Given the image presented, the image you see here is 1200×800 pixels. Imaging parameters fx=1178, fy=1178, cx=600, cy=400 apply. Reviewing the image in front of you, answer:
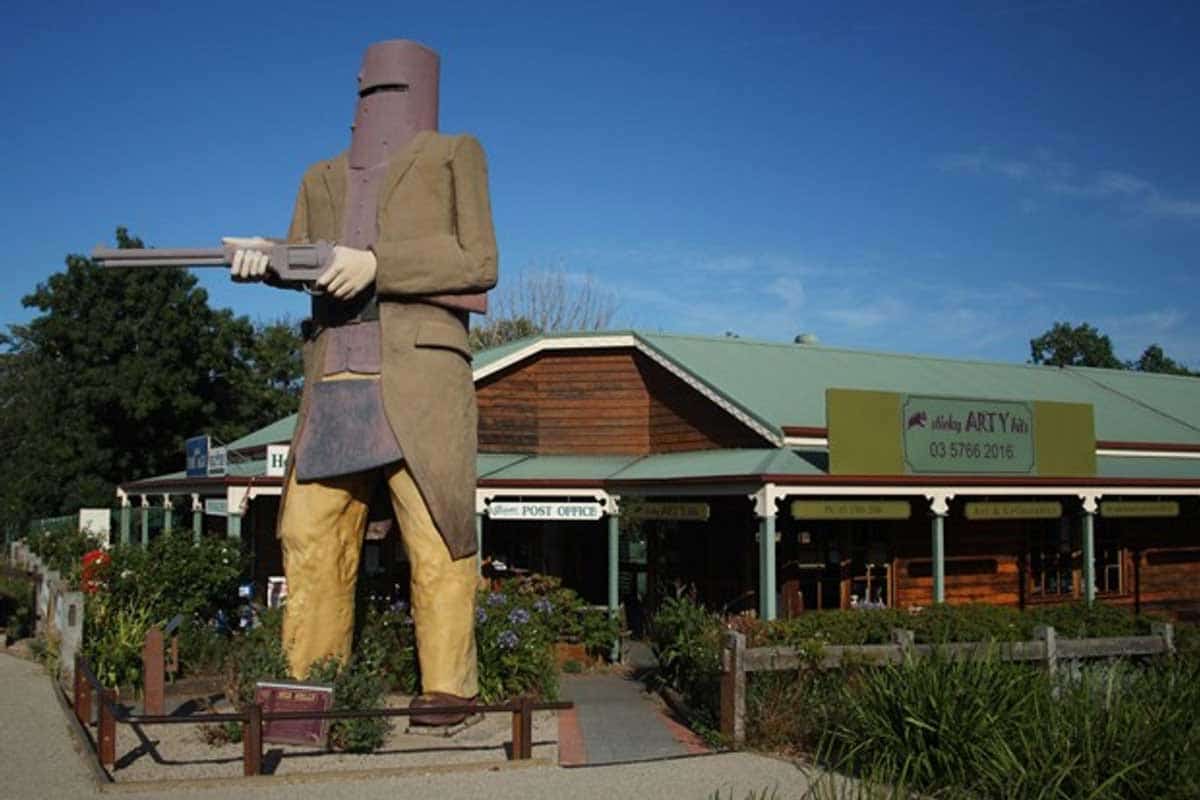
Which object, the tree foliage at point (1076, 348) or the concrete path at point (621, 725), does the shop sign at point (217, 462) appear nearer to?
the concrete path at point (621, 725)

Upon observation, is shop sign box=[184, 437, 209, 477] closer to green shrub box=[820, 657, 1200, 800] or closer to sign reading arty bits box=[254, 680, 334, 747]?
sign reading arty bits box=[254, 680, 334, 747]

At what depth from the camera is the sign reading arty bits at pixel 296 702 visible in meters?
7.91

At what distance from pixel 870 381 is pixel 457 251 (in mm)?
12831

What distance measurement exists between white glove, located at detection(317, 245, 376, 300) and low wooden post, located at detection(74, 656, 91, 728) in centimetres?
396

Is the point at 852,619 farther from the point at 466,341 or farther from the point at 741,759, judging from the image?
the point at 466,341

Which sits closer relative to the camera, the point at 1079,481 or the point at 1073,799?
the point at 1073,799

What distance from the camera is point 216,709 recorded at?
10.5 m

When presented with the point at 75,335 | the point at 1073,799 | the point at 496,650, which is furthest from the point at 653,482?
the point at 75,335

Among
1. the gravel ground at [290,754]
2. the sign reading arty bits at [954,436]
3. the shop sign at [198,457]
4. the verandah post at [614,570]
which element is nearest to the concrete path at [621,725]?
the gravel ground at [290,754]

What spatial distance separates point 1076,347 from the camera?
52.8m

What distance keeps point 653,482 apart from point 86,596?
6923mm

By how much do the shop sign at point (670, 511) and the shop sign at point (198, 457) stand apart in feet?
21.9

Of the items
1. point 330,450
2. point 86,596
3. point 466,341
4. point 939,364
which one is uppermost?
point 939,364

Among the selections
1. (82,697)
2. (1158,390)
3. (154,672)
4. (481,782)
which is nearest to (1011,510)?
(1158,390)
